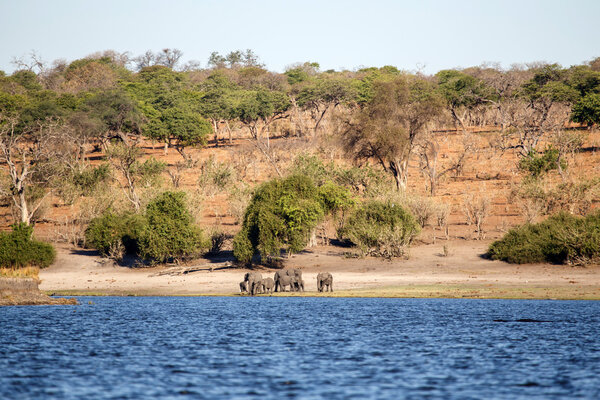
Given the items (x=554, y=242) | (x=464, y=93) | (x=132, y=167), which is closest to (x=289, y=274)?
(x=554, y=242)

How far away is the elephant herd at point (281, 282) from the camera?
120ft

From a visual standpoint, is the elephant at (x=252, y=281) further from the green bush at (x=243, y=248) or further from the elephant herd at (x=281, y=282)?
the green bush at (x=243, y=248)

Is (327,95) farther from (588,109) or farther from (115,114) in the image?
(588,109)

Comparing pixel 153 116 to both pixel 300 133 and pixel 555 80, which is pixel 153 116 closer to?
pixel 300 133

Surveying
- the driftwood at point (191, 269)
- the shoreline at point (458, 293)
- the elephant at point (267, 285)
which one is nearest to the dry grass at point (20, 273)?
the shoreline at point (458, 293)

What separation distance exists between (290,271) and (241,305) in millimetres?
3735

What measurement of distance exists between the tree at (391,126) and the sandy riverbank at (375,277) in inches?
559

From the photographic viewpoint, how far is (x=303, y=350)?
22.8 m

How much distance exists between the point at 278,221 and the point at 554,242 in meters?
15.9

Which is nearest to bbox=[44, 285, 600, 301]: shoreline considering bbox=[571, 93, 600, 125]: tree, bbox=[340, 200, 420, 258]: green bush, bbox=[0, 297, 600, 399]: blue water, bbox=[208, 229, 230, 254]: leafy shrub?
bbox=[0, 297, 600, 399]: blue water

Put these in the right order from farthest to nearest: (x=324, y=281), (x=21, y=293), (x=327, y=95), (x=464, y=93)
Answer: (x=327, y=95)
(x=464, y=93)
(x=324, y=281)
(x=21, y=293)

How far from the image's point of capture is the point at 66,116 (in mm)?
80438

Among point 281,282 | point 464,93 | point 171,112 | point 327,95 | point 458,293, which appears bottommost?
point 458,293

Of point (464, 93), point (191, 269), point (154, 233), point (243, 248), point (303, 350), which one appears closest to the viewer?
point (303, 350)
